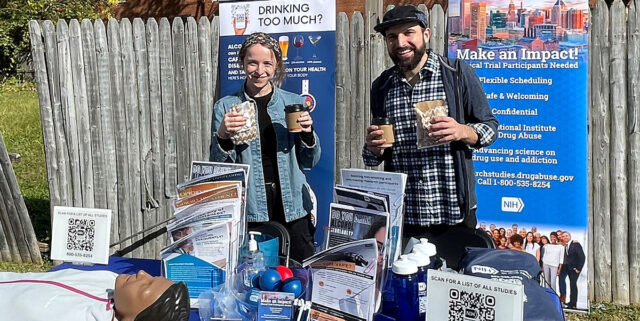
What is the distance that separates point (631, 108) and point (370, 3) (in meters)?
2.05

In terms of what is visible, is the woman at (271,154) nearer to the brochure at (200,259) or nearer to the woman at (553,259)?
the brochure at (200,259)

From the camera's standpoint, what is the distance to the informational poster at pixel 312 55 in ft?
15.2

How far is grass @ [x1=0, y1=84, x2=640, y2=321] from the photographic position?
4391mm

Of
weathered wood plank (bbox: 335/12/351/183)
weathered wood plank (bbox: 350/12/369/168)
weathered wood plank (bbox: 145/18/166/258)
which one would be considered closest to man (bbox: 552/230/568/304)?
weathered wood plank (bbox: 350/12/369/168)

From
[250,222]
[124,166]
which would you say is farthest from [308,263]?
[124,166]

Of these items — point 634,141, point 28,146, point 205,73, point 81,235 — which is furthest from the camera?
point 28,146

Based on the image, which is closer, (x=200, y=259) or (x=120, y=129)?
(x=200, y=259)

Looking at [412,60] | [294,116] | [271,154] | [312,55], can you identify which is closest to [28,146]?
[312,55]

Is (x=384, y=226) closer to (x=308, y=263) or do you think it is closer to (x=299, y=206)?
(x=308, y=263)

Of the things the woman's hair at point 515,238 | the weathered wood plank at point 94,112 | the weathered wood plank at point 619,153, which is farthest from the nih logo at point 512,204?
the weathered wood plank at point 94,112

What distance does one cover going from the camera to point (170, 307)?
1.77m

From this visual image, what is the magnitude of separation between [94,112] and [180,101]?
82 cm

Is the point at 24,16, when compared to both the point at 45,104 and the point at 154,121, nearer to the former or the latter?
the point at 45,104

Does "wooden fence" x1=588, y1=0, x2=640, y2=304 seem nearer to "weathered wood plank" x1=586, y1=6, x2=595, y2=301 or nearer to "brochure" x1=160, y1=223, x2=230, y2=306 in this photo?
"weathered wood plank" x1=586, y1=6, x2=595, y2=301
